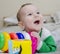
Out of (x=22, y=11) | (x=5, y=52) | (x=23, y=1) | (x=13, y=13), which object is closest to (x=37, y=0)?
(x=23, y=1)

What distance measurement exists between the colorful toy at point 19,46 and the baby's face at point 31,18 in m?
0.44

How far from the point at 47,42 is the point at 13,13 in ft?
5.31

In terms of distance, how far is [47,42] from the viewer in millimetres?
994

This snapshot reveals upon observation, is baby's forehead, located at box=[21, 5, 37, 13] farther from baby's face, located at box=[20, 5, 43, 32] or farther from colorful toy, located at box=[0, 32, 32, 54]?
colorful toy, located at box=[0, 32, 32, 54]

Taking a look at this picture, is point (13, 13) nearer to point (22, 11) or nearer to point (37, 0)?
point (37, 0)

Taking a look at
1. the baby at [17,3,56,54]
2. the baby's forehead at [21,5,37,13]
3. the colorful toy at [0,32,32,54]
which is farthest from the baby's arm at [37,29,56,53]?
the colorful toy at [0,32,32,54]

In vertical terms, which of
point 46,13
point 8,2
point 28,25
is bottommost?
point 46,13

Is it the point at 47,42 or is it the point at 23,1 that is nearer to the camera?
the point at 47,42

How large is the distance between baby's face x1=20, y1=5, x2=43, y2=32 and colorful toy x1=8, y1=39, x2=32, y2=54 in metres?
0.44

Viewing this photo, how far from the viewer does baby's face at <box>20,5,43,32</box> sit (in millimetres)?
1018

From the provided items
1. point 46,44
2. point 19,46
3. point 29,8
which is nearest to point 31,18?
point 29,8

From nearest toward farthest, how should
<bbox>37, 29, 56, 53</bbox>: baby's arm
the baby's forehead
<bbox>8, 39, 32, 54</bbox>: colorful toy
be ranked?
<bbox>8, 39, 32, 54</bbox>: colorful toy < <bbox>37, 29, 56, 53</bbox>: baby's arm < the baby's forehead

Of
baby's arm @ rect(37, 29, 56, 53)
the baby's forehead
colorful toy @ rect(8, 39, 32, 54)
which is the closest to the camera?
colorful toy @ rect(8, 39, 32, 54)

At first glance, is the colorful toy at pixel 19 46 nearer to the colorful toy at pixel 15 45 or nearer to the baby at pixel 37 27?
the colorful toy at pixel 15 45
